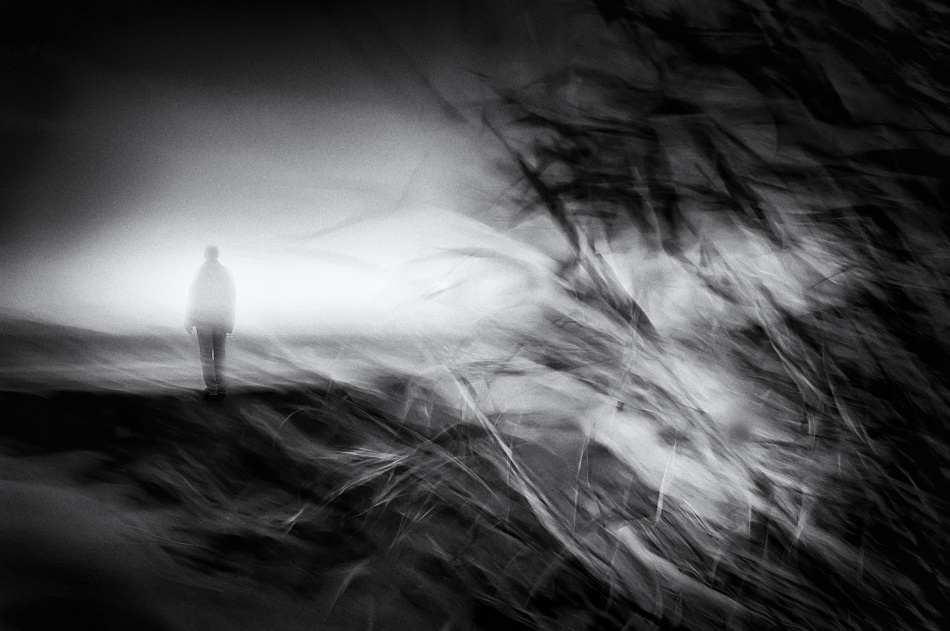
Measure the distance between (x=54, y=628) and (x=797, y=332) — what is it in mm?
693

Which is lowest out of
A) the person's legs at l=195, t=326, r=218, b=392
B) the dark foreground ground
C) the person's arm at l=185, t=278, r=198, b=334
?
the dark foreground ground

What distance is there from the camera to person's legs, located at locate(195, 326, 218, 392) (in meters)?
0.62

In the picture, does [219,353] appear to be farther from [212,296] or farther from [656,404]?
[656,404]

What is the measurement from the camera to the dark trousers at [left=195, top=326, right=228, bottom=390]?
621 mm

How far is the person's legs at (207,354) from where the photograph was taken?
0.62m

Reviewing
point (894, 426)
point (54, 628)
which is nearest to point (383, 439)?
point (54, 628)

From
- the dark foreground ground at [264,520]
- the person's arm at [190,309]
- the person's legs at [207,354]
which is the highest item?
the person's arm at [190,309]

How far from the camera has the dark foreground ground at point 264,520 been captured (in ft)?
1.85

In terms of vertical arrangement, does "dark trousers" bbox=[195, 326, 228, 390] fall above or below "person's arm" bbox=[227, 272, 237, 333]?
below

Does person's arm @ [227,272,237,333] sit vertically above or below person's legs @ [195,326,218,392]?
above

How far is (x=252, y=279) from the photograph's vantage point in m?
0.63

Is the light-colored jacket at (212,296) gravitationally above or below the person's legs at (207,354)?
above

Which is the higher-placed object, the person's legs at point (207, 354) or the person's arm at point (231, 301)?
the person's arm at point (231, 301)

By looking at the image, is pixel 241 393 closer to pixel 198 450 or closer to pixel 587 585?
pixel 198 450
